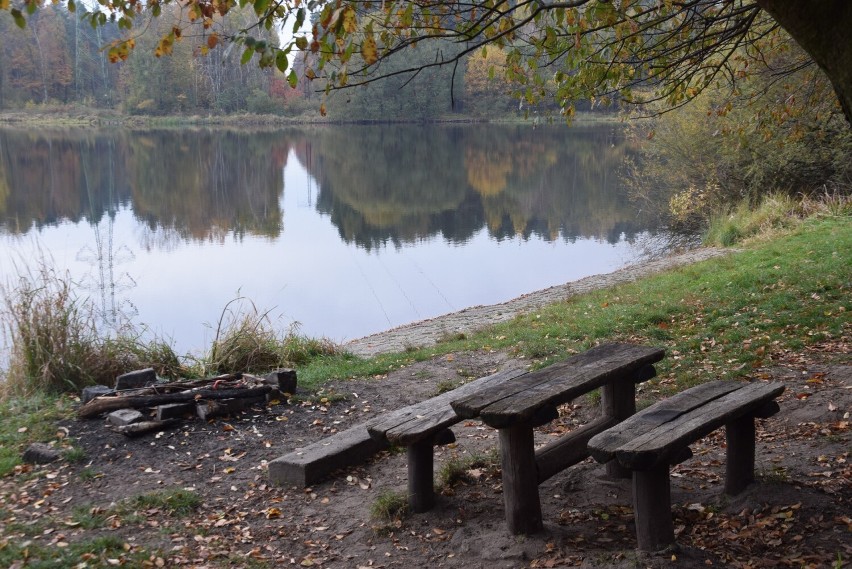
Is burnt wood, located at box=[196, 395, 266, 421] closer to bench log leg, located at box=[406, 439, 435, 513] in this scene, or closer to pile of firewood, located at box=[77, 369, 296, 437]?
pile of firewood, located at box=[77, 369, 296, 437]

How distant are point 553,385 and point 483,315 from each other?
10235mm

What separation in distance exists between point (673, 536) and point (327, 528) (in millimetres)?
2209

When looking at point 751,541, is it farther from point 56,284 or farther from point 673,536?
point 56,284

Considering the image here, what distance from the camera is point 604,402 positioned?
5.58m

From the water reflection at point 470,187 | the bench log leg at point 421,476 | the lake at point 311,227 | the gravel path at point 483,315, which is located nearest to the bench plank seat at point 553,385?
the bench log leg at point 421,476

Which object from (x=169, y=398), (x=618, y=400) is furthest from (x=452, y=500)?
(x=169, y=398)

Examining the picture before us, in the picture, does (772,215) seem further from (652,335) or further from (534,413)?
(534,413)

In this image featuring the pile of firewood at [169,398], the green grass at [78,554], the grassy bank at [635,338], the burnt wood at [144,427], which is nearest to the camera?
the green grass at [78,554]

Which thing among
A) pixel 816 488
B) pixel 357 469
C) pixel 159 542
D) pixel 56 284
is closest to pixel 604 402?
pixel 816 488

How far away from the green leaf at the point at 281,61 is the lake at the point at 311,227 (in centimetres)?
604

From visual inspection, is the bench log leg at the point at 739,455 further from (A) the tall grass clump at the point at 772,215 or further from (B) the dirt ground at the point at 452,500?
(A) the tall grass clump at the point at 772,215

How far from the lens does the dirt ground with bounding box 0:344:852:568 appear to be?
425 centimetres

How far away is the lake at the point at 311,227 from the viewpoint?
1736cm

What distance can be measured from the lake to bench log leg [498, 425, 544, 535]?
712cm
